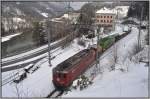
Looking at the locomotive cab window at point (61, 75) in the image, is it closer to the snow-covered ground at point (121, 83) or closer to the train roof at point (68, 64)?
the train roof at point (68, 64)

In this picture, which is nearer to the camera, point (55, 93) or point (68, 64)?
point (55, 93)

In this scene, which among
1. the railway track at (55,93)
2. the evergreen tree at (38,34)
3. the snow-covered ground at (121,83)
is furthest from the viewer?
the evergreen tree at (38,34)

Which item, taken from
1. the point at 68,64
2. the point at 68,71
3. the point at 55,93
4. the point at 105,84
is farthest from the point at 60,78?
the point at 105,84

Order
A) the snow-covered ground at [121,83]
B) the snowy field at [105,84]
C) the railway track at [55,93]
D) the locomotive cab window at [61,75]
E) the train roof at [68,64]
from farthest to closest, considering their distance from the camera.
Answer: the train roof at [68,64] → the locomotive cab window at [61,75] → the railway track at [55,93] → the snowy field at [105,84] → the snow-covered ground at [121,83]

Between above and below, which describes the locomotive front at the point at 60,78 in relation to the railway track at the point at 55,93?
above

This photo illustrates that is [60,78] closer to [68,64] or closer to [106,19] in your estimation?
[68,64]

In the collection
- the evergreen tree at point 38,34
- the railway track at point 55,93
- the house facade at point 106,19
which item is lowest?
the railway track at point 55,93

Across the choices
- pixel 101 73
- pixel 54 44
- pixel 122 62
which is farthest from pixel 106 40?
pixel 101 73

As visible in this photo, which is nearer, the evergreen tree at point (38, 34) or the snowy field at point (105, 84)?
the snowy field at point (105, 84)

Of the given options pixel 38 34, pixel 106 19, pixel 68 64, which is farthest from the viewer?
pixel 106 19

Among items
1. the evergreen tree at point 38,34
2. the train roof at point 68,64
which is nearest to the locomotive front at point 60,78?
the train roof at point 68,64

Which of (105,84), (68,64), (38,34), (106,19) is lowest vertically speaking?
(105,84)

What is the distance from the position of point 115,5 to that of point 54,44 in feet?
49.0

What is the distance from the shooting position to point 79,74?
32.3ft
